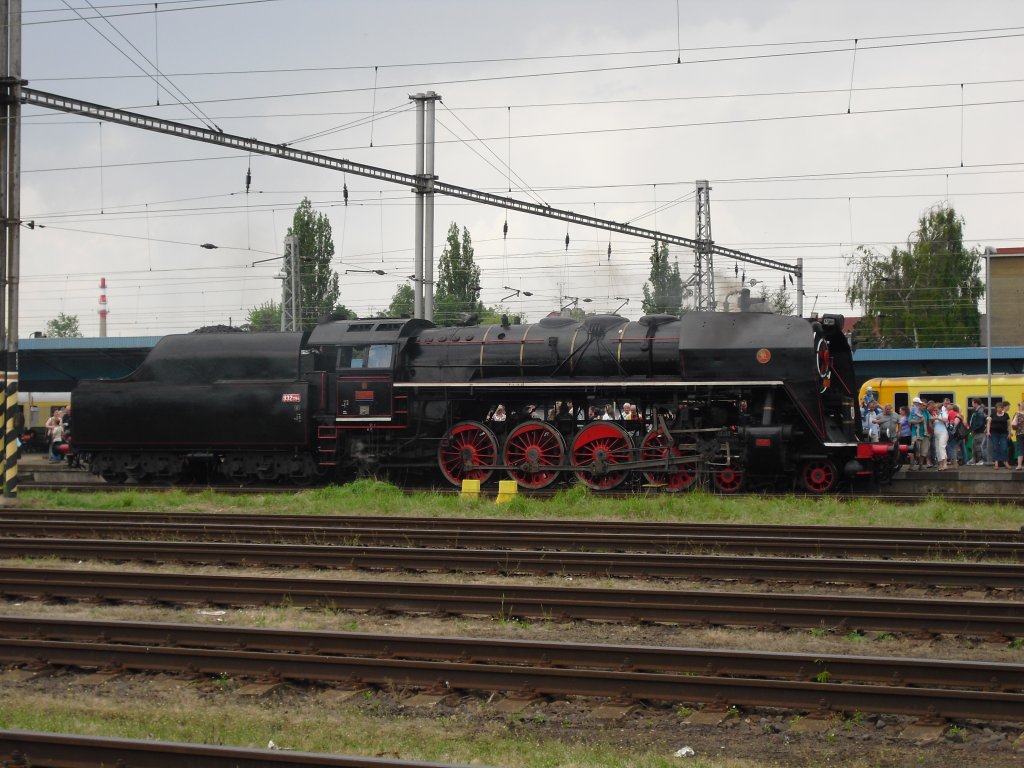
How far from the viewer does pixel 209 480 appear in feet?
74.1

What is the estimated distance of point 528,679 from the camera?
6828mm

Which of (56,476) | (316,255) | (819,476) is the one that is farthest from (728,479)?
(316,255)

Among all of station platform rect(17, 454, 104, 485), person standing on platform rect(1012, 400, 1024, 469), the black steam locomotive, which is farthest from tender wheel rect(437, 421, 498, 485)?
person standing on platform rect(1012, 400, 1024, 469)

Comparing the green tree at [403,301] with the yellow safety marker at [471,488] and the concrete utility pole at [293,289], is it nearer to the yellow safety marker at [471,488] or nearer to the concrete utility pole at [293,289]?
the concrete utility pole at [293,289]

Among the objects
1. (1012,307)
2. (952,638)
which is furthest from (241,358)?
(1012,307)

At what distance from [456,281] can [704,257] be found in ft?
90.0

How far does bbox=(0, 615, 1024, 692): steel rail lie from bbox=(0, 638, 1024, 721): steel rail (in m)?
0.25

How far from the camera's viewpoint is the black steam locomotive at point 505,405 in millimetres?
18000

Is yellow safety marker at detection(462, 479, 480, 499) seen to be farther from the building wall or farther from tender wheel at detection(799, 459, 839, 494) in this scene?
the building wall

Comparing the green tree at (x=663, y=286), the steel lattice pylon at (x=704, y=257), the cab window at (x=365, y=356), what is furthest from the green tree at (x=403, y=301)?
the cab window at (x=365, y=356)

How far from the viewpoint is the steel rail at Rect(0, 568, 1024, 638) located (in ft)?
27.6

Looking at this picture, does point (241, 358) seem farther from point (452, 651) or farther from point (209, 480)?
point (452, 651)

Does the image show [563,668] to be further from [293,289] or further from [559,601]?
[293,289]

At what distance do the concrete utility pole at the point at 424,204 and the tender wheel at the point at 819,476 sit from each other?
31.7 ft
